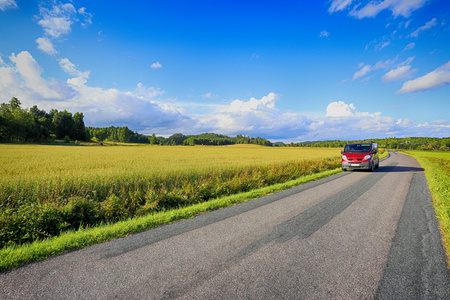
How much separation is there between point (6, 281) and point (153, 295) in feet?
6.73

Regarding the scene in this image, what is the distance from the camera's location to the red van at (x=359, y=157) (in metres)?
14.5

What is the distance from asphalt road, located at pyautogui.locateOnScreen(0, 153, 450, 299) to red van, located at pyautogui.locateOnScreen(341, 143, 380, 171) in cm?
1048

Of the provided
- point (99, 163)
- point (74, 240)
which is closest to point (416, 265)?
point (74, 240)

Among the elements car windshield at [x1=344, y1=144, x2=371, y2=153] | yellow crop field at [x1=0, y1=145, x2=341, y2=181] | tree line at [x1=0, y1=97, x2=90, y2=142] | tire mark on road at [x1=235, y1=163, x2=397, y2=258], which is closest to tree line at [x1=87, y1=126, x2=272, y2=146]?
tree line at [x1=0, y1=97, x2=90, y2=142]

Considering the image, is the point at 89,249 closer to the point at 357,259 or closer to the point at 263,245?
the point at 263,245

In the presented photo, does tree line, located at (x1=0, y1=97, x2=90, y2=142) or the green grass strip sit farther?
tree line, located at (x1=0, y1=97, x2=90, y2=142)

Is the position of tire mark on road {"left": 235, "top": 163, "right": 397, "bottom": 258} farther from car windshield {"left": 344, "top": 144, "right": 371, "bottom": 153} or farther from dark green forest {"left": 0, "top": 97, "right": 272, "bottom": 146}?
dark green forest {"left": 0, "top": 97, "right": 272, "bottom": 146}

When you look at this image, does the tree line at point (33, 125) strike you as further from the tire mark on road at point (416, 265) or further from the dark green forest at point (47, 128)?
the tire mark on road at point (416, 265)

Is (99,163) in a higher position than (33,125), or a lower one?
lower

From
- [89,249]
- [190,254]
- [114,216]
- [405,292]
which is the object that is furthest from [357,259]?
[114,216]

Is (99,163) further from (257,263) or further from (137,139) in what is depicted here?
(137,139)

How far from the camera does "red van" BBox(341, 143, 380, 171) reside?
14515mm

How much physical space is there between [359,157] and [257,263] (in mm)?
15098

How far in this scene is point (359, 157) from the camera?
14.8 meters
